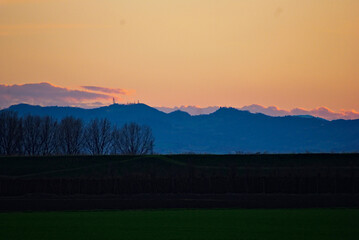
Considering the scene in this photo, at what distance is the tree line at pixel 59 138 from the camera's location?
132 meters

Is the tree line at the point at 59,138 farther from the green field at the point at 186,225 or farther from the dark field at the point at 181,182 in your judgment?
the green field at the point at 186,225

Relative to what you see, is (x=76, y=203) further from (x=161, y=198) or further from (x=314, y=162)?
(x=314, y=162)

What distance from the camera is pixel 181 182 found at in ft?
224

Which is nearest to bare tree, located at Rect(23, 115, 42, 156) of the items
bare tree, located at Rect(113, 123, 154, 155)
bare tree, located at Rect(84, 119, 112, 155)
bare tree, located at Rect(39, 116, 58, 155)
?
bare tree, located at Rect(39, 116, 58, 155)

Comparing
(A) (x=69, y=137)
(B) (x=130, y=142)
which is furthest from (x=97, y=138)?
(B) (x=130, y=142)

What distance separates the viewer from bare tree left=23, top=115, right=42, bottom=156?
134438 millimetres

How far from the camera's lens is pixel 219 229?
33.0m

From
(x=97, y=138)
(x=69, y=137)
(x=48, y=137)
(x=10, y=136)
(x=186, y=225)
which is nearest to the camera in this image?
(x=186, y=225)

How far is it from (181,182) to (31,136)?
260 ft

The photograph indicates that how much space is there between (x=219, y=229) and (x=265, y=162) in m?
54.4

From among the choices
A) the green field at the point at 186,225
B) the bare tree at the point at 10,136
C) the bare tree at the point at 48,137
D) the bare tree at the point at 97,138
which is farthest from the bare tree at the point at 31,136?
the green field at the point at 186,225

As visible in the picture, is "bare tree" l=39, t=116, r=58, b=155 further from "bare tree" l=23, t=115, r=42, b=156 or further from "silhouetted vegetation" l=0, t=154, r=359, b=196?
"silhouetted vegetation" l=0, t=154, r=359, b=196

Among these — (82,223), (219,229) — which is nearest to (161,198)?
(82,223)

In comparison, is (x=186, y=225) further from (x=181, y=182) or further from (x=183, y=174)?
(x=183, y=174)
